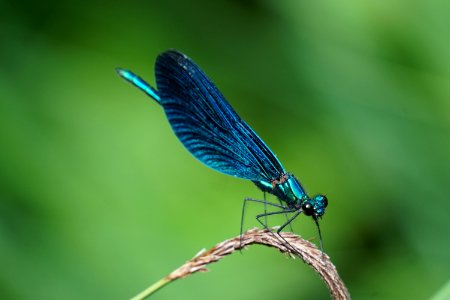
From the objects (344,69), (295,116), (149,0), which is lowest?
(295,116)

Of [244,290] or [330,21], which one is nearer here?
[244,290]

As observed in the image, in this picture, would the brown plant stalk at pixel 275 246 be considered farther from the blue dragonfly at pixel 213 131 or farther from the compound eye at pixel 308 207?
the blue dragonfly at pixel 213 131

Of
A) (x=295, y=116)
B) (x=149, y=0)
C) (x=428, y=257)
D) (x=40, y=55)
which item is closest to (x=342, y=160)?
(x=295, y=116)

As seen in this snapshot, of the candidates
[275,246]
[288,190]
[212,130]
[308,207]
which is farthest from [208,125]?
[275,246]

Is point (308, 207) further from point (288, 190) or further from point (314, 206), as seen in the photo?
point (288, 190)

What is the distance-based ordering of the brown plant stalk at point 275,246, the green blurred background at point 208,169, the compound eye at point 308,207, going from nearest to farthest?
the brown plant stalk at point 275,246, the compound eye at point 308,207, the green blurred background at point 208,169

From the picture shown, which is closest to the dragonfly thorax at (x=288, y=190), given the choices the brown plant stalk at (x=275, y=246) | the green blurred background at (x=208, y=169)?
the brown plant stalk at (x=275, y=246)

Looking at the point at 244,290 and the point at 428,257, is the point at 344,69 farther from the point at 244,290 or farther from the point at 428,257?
the point at 244,290
